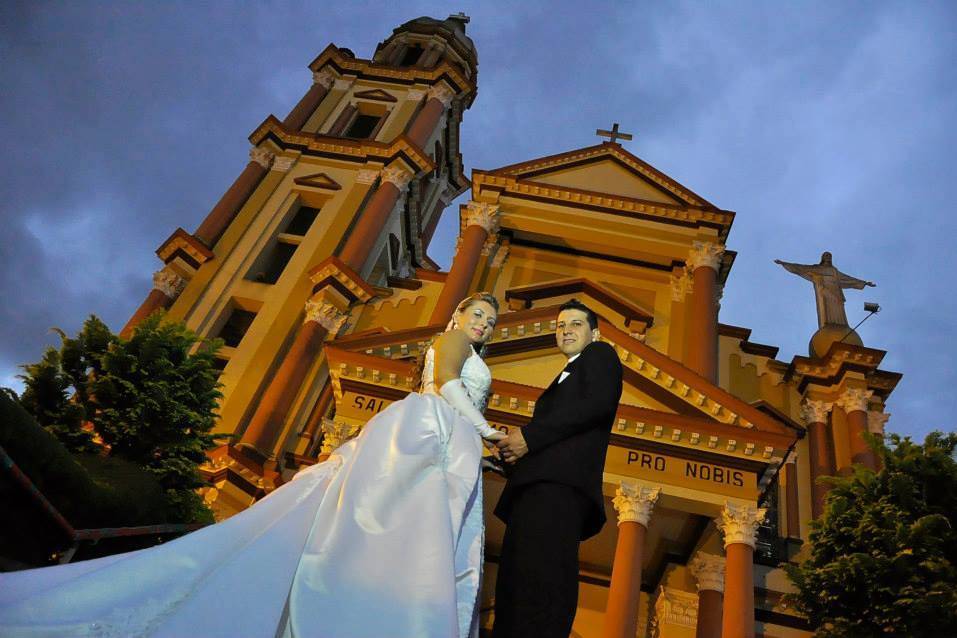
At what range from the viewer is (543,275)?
2488 cm

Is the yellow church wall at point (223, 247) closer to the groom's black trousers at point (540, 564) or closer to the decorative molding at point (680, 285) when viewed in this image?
the decorative molding at point (680, 285)

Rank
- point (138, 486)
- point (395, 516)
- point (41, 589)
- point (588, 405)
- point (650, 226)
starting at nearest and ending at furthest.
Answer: point (41, 589)
point (395, 516)
point (588, 405)
point (138, 486)
point (650, 226)

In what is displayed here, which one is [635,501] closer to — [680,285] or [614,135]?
[680,285]

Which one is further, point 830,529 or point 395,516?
point 830,529

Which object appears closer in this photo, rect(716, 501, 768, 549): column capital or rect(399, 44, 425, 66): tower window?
rect(716, 501, 768, 549): column capital

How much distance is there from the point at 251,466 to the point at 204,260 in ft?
28.7

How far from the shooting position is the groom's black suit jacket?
3.98 m

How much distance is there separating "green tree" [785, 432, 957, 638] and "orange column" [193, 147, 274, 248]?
64.6 ft

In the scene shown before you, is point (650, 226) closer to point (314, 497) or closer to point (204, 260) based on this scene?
point (204, 260)

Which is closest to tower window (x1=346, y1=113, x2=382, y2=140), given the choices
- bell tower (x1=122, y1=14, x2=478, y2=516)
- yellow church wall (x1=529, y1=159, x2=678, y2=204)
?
bell tower (x1=122, y1=14, x2=478, y2=516)

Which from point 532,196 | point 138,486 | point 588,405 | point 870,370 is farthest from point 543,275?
point 588,405

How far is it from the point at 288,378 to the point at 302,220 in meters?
8.27

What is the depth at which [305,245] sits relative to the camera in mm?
25547

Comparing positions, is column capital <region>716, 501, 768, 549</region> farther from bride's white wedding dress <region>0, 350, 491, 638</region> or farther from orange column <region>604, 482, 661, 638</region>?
bride's white wedding dress <region>0, 350, 491, 638</region>
